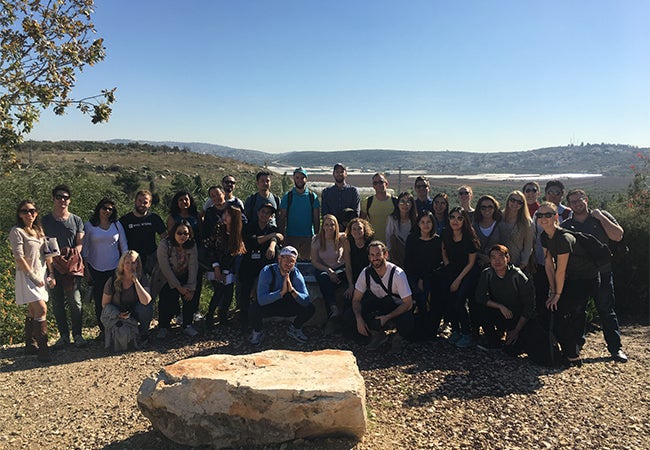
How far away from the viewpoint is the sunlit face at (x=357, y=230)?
21.5ft

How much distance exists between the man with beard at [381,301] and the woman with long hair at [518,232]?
1.71m

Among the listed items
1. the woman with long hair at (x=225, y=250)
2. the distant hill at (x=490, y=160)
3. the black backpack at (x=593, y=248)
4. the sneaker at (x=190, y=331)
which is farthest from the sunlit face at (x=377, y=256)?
the distant hill at (x=490, y=160)

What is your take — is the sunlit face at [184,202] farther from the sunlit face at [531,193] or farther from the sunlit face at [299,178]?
the sunlit face at [531,193]

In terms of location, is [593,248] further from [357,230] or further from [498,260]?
[357,230]

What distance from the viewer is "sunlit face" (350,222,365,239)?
21.5 feet

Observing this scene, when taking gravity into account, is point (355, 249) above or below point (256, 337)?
above

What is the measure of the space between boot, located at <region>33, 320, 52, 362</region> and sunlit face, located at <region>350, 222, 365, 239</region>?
4.37m

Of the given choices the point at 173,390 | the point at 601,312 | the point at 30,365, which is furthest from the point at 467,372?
the point at 30,365

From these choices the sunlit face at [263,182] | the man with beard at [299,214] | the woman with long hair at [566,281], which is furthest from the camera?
the man with beard at [299,214]

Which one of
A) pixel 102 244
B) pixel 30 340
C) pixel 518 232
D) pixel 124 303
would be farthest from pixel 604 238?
pixel 30 340

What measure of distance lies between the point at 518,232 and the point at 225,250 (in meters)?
4.30

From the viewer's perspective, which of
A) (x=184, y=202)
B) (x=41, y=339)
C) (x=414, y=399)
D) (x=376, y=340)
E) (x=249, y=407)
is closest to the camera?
(x=249, y=407)

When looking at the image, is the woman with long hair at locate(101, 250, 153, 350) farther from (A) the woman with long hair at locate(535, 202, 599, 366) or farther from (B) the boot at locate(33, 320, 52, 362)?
(A) the woman with long hair at locate(535, 202, 599, 366)

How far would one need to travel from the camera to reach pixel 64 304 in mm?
6445
